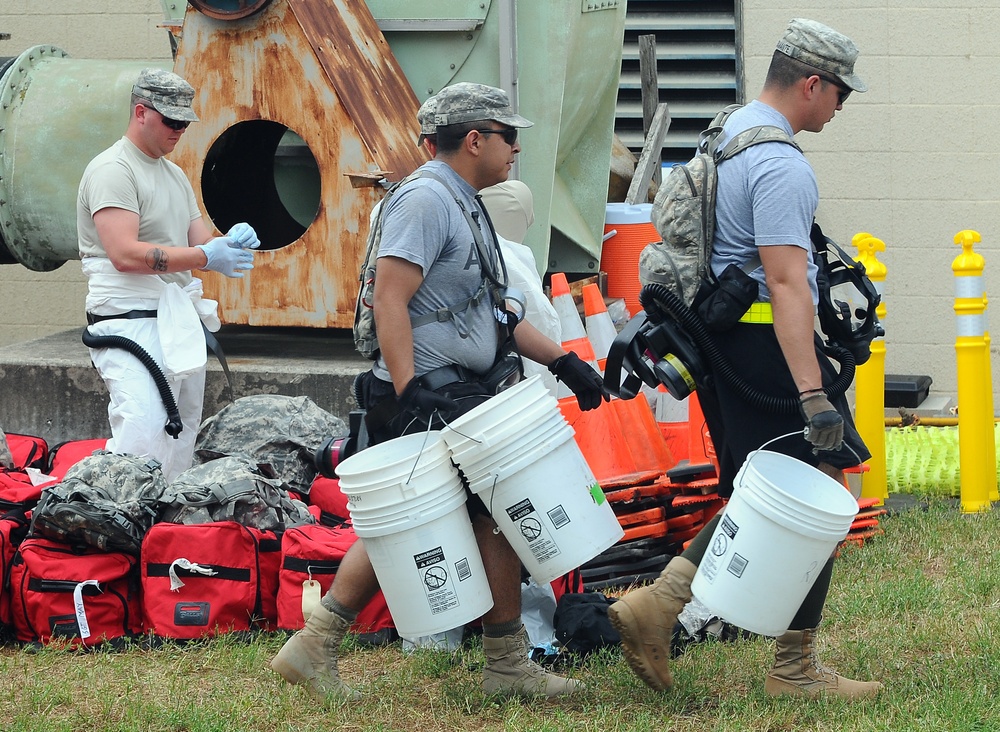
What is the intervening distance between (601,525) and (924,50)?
225 inches

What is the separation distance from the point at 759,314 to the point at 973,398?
2.85m

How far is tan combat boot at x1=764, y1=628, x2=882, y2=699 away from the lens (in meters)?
3.55

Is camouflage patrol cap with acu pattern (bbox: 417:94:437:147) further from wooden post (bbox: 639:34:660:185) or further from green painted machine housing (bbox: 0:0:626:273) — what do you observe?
wooden post (bbox: 639:34:660:185)

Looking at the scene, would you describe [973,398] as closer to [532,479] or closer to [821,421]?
[821,421]

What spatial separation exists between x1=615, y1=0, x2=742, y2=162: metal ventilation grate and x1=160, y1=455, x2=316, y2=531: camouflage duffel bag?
16.1 feet

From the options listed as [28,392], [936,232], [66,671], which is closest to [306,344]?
[28,392]

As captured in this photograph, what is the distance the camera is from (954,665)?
12.6 feet

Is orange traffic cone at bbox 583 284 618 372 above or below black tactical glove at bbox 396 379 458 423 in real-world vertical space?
below

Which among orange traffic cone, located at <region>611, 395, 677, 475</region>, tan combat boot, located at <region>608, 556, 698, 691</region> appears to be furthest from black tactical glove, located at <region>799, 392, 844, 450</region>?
orange traffic cone, located at <region>611, 395, 677, 475</region>

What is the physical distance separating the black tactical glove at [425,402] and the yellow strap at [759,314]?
0.82 meters

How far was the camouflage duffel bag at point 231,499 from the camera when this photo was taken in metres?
4.48

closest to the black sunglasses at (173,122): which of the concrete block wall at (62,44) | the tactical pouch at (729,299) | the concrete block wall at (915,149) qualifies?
the tactical pouch at (729,299)

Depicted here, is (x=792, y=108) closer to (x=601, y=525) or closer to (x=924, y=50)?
(x=601, y=525)

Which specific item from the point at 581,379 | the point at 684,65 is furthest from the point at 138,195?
the point at 684,65
